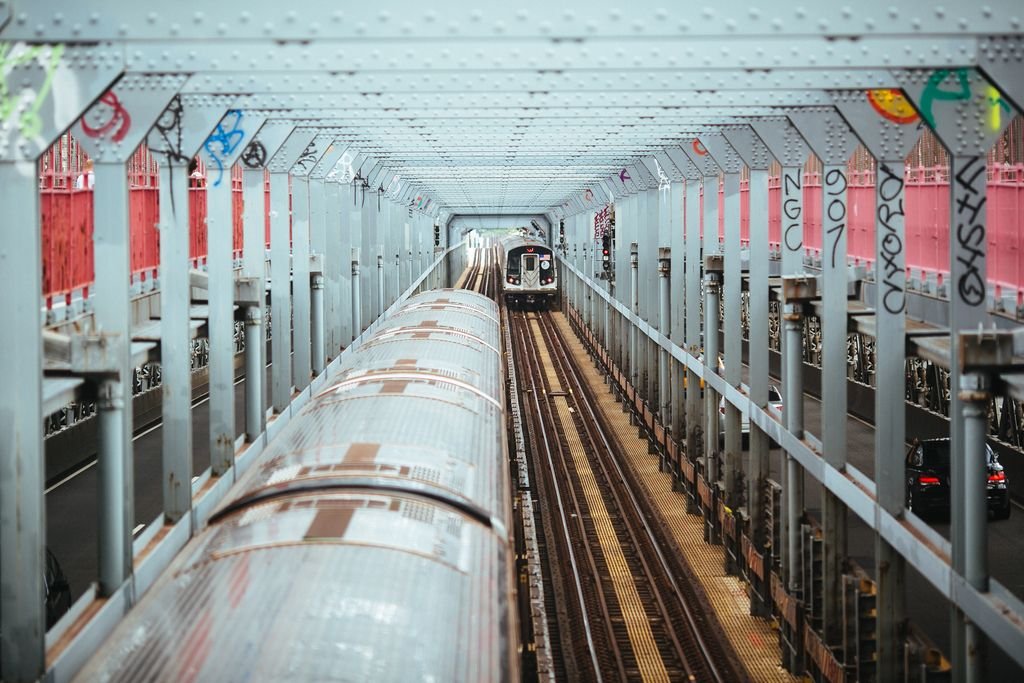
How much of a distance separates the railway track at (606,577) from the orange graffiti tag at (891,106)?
14.6 feet

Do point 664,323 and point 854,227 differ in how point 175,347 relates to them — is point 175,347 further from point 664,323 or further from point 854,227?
point 664,323

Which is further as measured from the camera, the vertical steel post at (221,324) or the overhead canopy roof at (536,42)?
the vertical steel post at (221,324)

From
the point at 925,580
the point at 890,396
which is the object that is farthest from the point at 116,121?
the point at 925,580

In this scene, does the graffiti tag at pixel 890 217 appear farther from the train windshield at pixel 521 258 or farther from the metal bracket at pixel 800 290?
the train windshield at pixel 521 258

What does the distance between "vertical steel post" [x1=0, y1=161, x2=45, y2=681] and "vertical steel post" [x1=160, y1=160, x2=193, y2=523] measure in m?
2.17

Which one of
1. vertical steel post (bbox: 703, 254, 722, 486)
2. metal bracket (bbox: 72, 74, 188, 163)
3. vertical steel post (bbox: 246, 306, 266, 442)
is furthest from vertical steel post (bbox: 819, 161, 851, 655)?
metal bracket (bbox: 72, 74, 188, 163)

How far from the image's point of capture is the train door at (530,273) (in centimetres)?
4084

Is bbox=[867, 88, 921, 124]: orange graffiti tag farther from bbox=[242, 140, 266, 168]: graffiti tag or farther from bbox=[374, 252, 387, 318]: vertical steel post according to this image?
bbox=[374, 252, 387, 318]: vertical steel post

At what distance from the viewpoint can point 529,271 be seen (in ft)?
135

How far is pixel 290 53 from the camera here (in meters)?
5.42

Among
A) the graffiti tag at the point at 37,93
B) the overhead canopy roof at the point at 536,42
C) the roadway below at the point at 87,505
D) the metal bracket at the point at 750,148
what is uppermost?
the metal bracket at the point at 750,148

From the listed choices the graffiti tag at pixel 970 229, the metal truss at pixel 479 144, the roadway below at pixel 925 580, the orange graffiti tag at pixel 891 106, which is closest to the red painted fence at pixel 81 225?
the metal truss at pixel 479 144

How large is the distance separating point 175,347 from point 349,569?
301cm

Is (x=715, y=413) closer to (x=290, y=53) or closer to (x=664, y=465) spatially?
(x=664, y=465)
